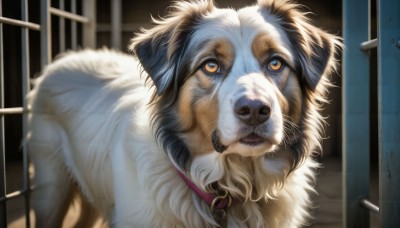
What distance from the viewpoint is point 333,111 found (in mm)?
3162

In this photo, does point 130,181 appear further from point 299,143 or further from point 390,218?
point 390,218

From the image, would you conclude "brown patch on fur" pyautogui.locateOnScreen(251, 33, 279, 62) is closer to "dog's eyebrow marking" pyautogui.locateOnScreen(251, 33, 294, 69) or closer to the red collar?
"dog's eyebrow marking" pyautogui.locateOnScreen(251, 33, 294, 69)

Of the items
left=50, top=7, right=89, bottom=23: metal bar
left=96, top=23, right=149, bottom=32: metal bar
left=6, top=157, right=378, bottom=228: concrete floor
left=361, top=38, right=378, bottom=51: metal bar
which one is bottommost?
left=6, top=157, right=378, bottom=228: concrete floor

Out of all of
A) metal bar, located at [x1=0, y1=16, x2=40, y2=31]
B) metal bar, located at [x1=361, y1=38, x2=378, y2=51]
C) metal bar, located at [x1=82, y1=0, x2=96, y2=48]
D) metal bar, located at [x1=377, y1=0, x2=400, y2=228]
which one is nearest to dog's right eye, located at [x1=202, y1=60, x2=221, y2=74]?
metal bar, located at [x1=377, y1=0, x2=400, y2=228]

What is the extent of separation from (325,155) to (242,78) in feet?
4.57

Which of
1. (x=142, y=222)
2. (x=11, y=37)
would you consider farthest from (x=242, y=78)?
(x=11, y=37)

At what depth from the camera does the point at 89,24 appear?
4160mm

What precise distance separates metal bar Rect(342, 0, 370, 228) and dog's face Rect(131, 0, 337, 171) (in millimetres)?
305

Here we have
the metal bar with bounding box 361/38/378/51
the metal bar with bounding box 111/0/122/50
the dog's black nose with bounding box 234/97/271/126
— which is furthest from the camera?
the metal bar with bounding box 111/0/122/50

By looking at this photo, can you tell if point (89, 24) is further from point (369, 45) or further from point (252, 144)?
point (252, 144)

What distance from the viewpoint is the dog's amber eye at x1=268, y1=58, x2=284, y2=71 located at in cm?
193

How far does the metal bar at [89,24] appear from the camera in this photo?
13.6 feet

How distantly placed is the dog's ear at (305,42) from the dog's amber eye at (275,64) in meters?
0.13

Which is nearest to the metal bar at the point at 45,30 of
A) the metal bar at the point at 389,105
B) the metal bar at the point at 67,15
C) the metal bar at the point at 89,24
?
the metal bar at the point at 67,15
